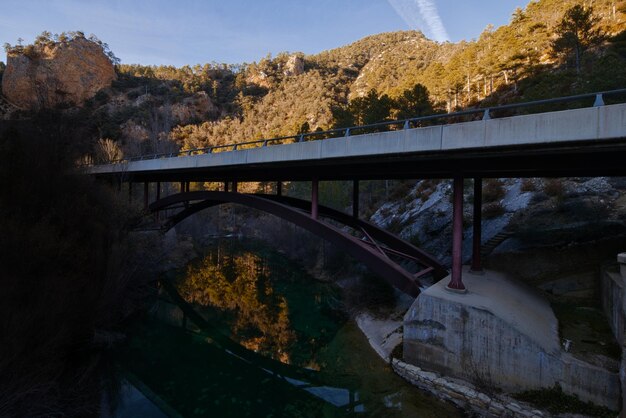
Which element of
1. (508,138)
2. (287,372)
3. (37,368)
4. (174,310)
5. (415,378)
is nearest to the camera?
(508,138)

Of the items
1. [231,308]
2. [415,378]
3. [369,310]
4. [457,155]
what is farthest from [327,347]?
[457,155]

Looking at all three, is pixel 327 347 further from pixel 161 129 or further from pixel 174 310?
pixel 161 129

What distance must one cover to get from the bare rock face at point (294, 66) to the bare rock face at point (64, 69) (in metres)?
46.4

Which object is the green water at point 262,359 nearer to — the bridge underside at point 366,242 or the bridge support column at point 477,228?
the bridge underside at point 366,242

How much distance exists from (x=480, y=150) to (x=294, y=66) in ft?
328

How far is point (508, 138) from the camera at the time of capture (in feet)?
23.1

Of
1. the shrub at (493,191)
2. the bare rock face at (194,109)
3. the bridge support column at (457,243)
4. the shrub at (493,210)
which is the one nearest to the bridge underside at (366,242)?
the bridge support column at (457,243)

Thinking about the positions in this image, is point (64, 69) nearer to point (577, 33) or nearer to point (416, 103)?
point (416, 103)

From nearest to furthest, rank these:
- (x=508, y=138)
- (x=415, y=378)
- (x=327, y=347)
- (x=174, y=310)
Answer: (x=508, y=138)
(x=415, y=378)
(x=327, y=347)
(x=174, y=310)

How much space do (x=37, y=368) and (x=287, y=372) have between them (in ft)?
23.1

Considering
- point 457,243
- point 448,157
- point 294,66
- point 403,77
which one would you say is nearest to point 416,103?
point 448,157

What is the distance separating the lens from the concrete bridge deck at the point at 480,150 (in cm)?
628

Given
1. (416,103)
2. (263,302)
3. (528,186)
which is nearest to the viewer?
(528,186)

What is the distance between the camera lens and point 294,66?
98125 millimetres
